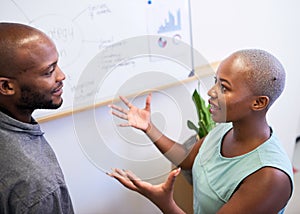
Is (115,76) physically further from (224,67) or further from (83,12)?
(224,67)

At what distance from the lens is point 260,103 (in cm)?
89

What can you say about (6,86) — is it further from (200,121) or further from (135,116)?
(200,121)

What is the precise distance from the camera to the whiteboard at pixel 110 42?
109cm

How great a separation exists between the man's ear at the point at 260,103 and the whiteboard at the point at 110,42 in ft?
1.81

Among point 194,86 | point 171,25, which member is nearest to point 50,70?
point 171,25

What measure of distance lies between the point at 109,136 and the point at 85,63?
307 millimetres

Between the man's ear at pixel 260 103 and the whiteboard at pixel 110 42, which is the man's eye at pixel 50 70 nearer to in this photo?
the whiteboard at pixel 110 42

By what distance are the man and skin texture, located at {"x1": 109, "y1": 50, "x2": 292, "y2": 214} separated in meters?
0.27

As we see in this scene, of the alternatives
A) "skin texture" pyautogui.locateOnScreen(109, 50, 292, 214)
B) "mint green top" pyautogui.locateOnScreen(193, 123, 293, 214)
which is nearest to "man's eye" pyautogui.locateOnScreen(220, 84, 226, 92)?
"skin texture" pyautogui.locateOnScreen(109, 50, 292, 214)

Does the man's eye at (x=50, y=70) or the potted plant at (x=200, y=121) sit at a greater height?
the man's eye at (x=50, y=70)

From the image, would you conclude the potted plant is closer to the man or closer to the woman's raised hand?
the woman's raised hand

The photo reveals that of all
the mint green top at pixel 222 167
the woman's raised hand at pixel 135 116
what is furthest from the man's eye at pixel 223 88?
the woman's raised hand at pixel 135 116

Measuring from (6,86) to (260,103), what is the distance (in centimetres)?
65

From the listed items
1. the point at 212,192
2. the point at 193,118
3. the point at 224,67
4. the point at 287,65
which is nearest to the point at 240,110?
the point at 224,67
